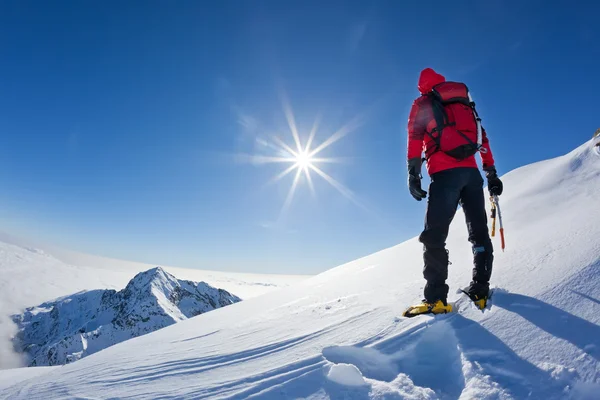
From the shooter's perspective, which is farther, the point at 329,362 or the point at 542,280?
the point at 542,280

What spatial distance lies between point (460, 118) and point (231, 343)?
13.7ft


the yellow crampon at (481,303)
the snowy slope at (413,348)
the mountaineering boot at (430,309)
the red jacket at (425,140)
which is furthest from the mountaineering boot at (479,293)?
the red jacket at (425,140)

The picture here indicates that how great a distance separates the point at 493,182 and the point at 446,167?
878 millimetres

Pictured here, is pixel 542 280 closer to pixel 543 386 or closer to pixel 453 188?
pixel 453 188

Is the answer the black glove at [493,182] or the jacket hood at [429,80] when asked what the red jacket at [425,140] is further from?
the black glove at [493,182]

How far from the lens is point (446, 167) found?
3.95 metres

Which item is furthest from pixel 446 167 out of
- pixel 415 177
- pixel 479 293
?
pixel 479 293

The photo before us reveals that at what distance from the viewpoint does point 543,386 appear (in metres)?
2.06

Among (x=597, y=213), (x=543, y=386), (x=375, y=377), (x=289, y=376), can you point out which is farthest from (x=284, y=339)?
(x=597, y=213)

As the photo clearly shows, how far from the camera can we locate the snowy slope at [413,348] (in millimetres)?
2285

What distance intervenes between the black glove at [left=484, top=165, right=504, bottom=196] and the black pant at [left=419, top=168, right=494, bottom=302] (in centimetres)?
35

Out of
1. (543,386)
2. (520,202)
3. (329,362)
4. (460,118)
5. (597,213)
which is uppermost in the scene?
(460,118)

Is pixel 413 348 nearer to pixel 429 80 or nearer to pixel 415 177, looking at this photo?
pixel 415 177

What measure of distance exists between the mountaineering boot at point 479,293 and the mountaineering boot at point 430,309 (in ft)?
0.87
